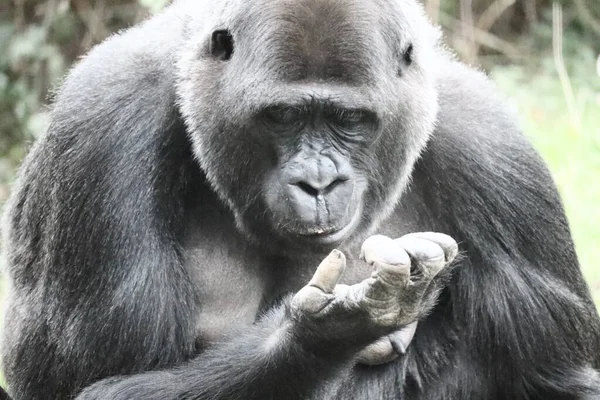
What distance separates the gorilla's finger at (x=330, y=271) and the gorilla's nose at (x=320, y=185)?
42cm

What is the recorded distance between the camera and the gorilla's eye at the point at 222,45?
16.1ft

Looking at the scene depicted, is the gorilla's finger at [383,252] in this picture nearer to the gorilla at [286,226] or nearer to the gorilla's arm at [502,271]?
the gorilla at [286,226]

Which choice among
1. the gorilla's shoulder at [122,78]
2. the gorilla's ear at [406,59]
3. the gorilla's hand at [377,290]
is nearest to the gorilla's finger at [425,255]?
the gorilla's hand at [377,290]

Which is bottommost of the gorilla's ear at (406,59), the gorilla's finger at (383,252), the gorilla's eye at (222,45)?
the gorilla's eye at (222,45)

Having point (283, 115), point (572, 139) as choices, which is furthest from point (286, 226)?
point (572, 139)

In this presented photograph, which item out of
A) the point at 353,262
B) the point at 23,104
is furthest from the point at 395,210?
the point at 23,104

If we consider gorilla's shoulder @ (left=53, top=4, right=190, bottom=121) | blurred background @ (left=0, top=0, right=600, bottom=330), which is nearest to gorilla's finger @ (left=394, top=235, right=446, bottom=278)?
gorilla's shoulder @ (left=53, top=4, right=190, bottom=121)

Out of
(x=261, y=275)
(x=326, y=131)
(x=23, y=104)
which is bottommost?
(x=23, y=104)

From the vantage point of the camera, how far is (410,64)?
502 centimetres

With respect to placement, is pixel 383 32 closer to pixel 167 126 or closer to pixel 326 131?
pixel 326 131

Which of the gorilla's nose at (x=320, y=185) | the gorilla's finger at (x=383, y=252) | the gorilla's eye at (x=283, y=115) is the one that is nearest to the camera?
the gorilla's finger at (x=383, y=252)

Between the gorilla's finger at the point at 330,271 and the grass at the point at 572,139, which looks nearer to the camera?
the gorilla's finger at the point at 330,271

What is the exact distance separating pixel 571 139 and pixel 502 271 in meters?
4.33

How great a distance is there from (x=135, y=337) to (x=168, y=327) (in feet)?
0.50
